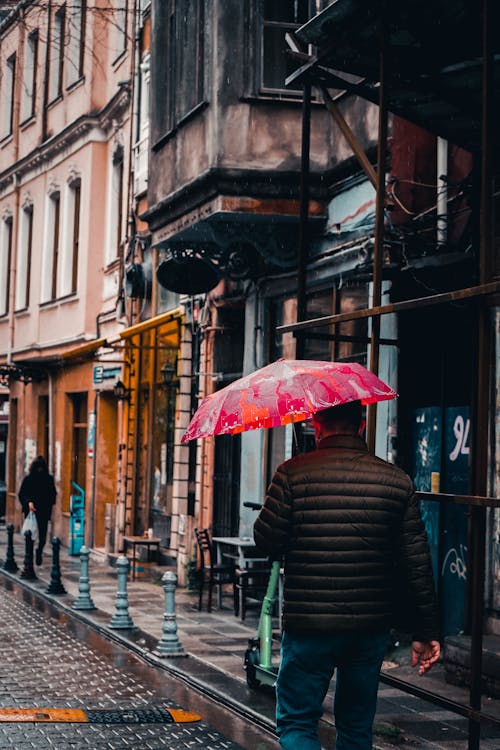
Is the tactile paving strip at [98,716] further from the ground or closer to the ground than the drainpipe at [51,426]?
closer to the ground

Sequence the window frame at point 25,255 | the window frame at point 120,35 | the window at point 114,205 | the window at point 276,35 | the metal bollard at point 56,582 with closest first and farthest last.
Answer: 1. the window at point 276,35
2. the metal bollard at point 56,582
3. the window frame at point 120,35
4. the window at point 114,205
5. the window frame at point 25,255

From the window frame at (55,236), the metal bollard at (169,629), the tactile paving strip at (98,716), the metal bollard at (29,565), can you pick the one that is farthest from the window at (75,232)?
the tactile paving strip at (98,716)

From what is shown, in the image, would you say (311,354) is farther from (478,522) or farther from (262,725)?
(478,522)

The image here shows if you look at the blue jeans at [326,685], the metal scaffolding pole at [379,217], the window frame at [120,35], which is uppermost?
the window frame at [120,35]

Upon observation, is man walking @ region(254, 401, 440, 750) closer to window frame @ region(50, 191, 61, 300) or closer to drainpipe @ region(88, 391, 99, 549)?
drainpipe @ region(88, 391, 99, 549)

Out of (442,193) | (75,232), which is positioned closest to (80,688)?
(442,193)

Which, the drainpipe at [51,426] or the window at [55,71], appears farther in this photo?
the window at [55,71]

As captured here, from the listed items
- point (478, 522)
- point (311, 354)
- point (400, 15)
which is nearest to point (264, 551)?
point (478, 522)

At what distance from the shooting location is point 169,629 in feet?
38.2

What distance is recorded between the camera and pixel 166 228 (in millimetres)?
16656

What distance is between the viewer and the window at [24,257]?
1183 inches

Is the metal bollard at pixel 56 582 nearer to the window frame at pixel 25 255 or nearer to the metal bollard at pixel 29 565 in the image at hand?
the metal bollard at pixel 29 565

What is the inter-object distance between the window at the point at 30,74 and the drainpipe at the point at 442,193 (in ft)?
63.9

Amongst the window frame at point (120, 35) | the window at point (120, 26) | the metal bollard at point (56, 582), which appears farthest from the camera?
the window at point (120, 26)
